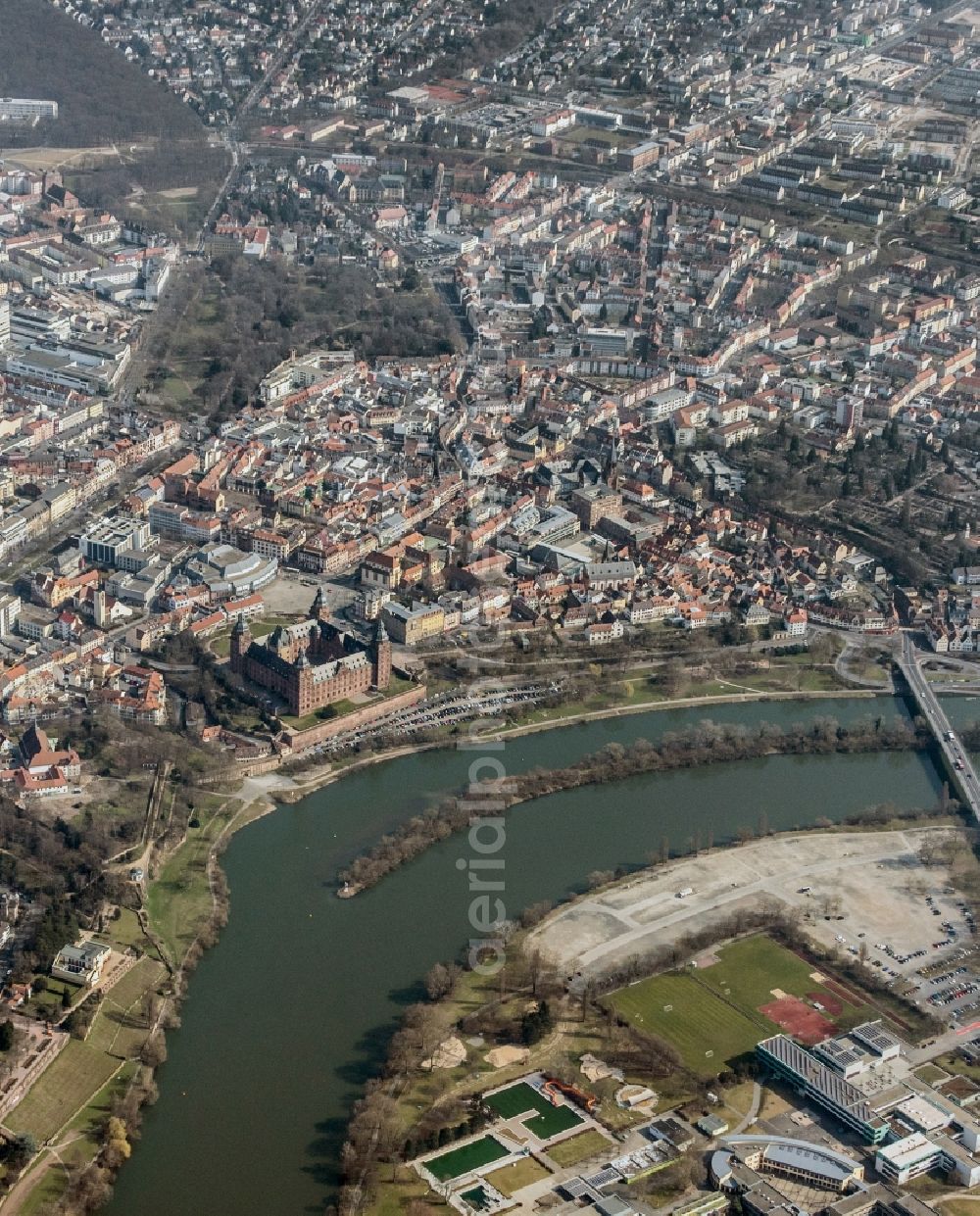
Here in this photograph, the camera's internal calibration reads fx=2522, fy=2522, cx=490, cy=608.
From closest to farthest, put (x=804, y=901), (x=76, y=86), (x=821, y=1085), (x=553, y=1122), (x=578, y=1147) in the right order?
(x=578, y=1147), (x=553, y=1122), (x=821, y=1085), (x=804, y=901), (x=76, y=86)

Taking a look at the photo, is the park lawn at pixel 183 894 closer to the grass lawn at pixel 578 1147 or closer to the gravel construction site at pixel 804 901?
the gravel construction site at pixel 804 901

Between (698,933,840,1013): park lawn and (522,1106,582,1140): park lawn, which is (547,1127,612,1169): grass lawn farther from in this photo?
(698,933,840,1013): park lawn

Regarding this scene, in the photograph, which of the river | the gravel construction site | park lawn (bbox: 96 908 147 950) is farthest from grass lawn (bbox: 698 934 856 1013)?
park lawn (bbox: 96 908 147 950)

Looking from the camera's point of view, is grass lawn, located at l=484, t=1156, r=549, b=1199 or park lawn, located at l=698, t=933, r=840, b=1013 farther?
park lawn, located at l=698, t=933, r=840, b=1013

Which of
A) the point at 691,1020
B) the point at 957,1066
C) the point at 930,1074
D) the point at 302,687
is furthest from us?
the point at 302,687

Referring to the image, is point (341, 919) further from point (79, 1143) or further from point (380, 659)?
point (380, 659)

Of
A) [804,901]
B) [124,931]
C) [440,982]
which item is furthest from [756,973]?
[124,931]
